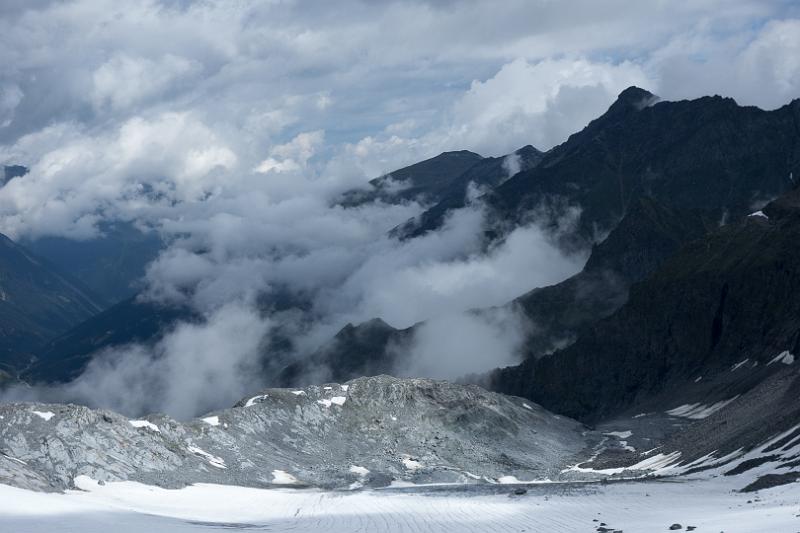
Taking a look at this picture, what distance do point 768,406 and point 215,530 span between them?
10256cm

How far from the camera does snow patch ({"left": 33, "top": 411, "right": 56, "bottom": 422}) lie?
463 feet

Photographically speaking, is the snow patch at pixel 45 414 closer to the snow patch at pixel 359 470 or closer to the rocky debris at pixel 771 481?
the snow patch at pixel 359 470

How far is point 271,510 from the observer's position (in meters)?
123

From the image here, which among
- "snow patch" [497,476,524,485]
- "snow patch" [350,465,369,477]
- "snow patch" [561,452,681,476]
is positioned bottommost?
"snow patch" [497,476,524,485]

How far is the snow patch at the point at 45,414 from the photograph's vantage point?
141250mm

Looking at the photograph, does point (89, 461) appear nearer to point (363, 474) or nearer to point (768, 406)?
point (363, 474)

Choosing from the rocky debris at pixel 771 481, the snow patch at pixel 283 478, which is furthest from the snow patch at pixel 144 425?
the rocky debris at pixel 771 481

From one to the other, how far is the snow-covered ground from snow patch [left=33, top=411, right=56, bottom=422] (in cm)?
2045

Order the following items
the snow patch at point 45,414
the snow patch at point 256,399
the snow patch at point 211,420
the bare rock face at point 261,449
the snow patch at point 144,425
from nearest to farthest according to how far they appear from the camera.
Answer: the bare rock face at point 261,449, the snow patch at point 45,414, the snow patch at point 144,425, the snow patch at point 211,420, the snow patch at point 256,399

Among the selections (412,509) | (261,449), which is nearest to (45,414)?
(261,449)

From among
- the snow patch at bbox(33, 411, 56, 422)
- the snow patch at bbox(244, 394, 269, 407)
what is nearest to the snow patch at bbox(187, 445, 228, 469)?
the snow patch at bbox(33, 411, 56, 422)

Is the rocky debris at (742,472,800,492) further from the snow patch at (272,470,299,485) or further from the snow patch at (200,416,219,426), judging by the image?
the snow patch at (200,416,219,426)

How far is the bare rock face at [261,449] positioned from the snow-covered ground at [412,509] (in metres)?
8.26

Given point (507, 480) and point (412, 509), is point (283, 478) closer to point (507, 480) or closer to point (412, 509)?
point (507, 480)
